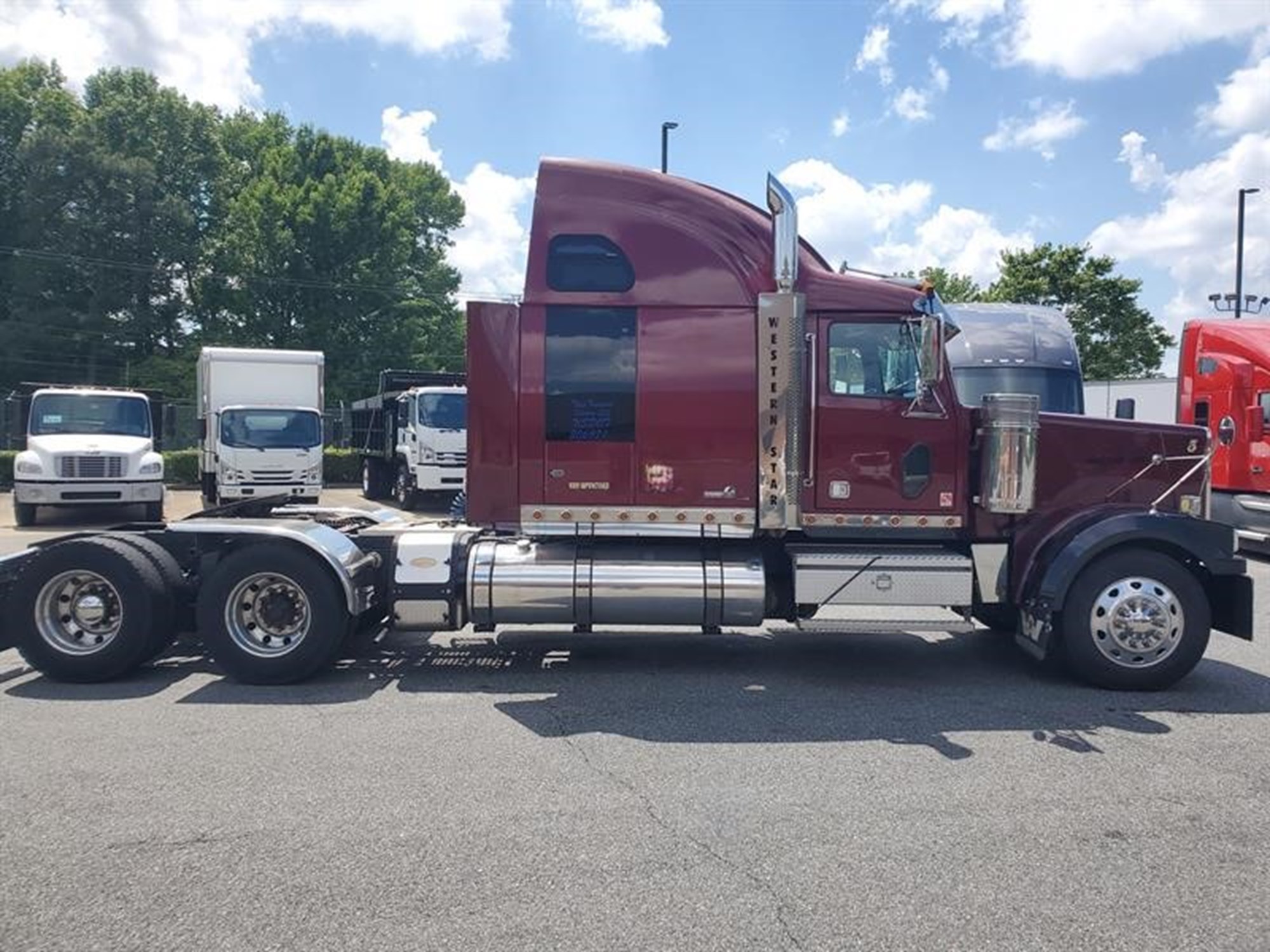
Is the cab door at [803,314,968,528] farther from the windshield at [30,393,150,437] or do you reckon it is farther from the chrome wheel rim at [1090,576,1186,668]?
the windshield at [30,393,150,437]

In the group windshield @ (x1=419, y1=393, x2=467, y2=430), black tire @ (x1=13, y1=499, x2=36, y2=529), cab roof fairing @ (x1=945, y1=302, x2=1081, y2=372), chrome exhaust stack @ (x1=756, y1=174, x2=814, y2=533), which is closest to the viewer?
chrome exhaust stack @ (x1=756, y1=174, x2=814, y2=533)

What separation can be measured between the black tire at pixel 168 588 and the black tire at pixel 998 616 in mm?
6008

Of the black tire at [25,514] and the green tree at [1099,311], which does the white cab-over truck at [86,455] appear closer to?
the black tire at [25,514]

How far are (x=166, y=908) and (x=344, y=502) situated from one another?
805 inches

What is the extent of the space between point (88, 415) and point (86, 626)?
512 inches

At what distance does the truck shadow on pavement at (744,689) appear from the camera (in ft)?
17.9

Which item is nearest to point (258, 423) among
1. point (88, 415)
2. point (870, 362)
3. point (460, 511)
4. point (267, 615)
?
point (88, 415)

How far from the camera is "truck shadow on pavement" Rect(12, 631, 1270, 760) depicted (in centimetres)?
545

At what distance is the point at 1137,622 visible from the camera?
6148 millimetres

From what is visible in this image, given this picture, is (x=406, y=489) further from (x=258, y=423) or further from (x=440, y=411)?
(x=258, y=423)

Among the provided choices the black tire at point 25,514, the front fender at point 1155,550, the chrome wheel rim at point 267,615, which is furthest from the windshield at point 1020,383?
the black tire at point 25,514

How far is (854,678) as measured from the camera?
6.61 m

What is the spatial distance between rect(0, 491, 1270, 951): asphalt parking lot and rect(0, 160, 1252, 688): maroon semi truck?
1.61 feet

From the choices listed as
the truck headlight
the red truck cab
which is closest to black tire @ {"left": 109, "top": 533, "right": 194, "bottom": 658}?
the truck headlight
